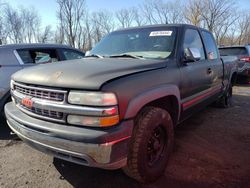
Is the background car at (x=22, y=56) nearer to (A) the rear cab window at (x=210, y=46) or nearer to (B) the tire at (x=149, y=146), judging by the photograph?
(B) the tire at (x=149, y=146)

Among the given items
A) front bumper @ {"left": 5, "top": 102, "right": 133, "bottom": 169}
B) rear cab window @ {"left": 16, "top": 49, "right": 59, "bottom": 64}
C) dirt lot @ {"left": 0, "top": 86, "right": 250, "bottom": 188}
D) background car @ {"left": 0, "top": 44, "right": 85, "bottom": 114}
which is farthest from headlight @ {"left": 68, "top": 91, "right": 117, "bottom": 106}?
rear cab window @ {"left": 16, "top": 49, "right": 59, "bottom": 64}

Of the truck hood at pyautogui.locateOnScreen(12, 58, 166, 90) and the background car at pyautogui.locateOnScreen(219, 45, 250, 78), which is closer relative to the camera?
the truck hood at pyautogui.locateOnScreen(12, 58, 166, 90)

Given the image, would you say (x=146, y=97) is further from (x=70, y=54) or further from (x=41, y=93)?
(x=70, y=54)

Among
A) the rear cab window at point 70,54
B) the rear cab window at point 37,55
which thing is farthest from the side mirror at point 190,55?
the rear cab window at point 37,55

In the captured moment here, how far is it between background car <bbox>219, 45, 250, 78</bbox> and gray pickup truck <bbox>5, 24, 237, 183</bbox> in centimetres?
678

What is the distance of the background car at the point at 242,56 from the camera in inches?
380

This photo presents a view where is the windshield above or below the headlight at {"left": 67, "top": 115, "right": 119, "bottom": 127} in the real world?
above

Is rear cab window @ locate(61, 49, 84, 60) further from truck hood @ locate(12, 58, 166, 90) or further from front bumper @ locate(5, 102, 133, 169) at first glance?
front bumper @ locate(5, 102, 133, 169)

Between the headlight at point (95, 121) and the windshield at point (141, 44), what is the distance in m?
1.35

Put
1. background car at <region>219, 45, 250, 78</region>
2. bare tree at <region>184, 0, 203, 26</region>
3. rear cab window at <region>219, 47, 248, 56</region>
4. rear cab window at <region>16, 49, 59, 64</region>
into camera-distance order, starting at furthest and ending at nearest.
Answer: bare tree at <region>184, 0, 203, 26</region>
rear cab window at <region>219, 47, 248, 56</region>
background car at <region>219, 45, 250, 78</region>
rear cab window at <region>16, 49, 59, 64</region>

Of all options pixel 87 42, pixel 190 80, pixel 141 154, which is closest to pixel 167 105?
pixel 190 80

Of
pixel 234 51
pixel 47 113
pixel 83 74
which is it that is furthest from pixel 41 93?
pixel 234 51

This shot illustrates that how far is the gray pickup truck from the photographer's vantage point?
85.8 inches

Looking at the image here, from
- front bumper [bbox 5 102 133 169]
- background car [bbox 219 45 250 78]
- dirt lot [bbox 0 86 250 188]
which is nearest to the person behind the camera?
front bumper [bbox 5 102 133 169]
